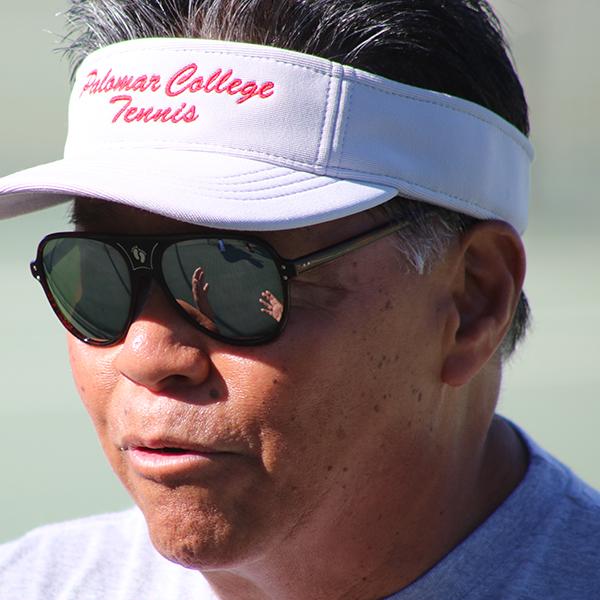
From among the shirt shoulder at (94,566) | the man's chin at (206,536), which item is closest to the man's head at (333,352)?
the man's chin at (206,536)

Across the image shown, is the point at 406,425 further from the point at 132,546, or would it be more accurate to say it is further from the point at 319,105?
the point at 132,546

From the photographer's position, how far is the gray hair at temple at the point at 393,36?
175 centimetres

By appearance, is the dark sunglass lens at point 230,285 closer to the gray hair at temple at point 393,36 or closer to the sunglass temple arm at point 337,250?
the sunglass temple arm at point 337,250

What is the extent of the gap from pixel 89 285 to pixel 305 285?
36 centimetres

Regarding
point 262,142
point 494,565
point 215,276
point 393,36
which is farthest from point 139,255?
point 494,565

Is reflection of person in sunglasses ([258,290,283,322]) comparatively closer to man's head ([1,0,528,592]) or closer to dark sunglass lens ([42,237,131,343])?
man's head ([1,0,528,592])

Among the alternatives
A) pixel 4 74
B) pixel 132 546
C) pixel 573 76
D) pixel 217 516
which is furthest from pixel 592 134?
pixel 217 516

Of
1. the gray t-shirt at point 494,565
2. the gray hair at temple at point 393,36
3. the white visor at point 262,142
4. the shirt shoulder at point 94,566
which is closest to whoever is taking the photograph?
the white visor at point 262,142

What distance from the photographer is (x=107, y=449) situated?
1.85 meters

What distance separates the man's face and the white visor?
7 centimetres

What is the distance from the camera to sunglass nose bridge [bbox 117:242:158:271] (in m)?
1.71

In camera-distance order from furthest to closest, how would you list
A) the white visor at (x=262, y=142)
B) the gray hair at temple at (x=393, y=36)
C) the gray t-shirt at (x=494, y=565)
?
the gray t-shirt at (x=494, y=565), the gray hair at temple at (x=393, y=36), the white visor at (x=262, y=142)

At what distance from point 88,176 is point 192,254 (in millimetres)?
188

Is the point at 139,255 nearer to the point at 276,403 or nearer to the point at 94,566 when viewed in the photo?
the point at 276,403
